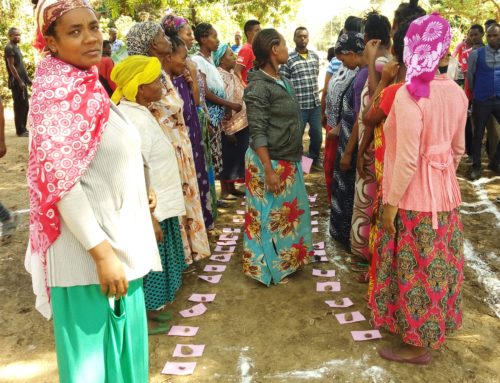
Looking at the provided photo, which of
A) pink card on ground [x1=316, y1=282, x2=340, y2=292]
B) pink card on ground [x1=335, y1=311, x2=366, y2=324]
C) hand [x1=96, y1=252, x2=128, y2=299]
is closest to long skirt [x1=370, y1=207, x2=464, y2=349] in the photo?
pink card on ground [x1=335, y1=311, x2=366, y2=324]

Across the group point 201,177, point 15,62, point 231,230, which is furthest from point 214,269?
point 15,62

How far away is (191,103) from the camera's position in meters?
4.30

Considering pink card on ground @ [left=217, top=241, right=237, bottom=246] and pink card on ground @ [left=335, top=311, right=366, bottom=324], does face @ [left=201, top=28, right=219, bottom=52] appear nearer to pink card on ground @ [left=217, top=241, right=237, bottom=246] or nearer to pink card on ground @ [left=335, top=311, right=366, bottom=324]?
pink card on ground @ [left=217, top=241, right=237, bottom=246]

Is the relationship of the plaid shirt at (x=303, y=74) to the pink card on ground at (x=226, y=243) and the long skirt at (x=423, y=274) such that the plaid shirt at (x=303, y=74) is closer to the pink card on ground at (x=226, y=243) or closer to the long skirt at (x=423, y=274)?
the pink card on ground at (x=226, y=243)

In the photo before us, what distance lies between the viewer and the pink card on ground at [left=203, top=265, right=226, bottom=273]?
14.3ft

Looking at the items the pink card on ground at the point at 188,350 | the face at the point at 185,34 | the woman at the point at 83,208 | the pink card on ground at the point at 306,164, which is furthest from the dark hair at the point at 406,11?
the pink card on ground at the point at 188,350


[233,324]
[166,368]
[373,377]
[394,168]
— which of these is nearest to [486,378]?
[373,377]

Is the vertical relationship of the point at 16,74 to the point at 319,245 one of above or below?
above

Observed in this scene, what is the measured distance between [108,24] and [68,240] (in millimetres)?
18577

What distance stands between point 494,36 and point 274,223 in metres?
4.68

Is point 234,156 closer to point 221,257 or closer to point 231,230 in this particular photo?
point 231,230

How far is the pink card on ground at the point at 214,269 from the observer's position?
436 centimetres

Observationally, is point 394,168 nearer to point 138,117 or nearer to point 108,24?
point 138,117

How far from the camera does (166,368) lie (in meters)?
2.98
